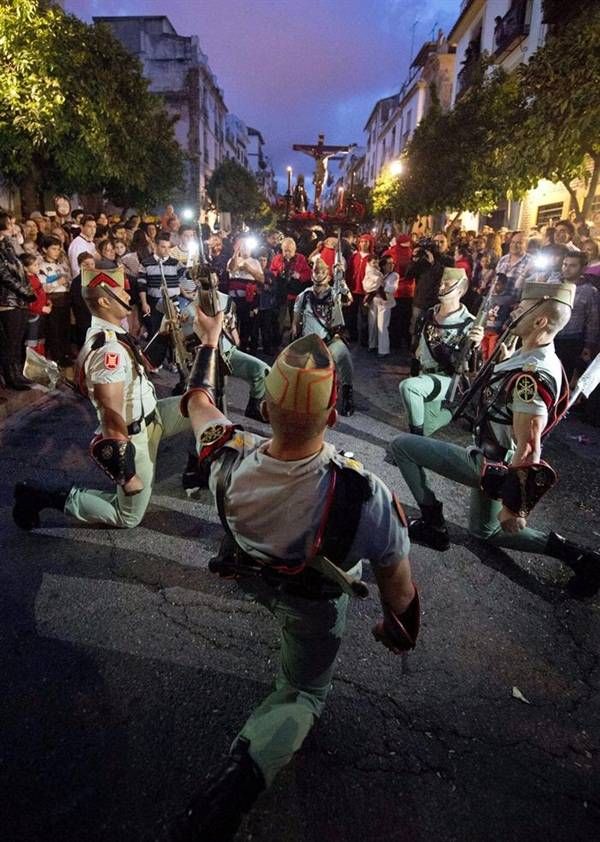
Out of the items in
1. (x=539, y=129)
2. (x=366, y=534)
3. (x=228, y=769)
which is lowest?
(x=228, y=769)

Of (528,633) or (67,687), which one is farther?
(528,633)

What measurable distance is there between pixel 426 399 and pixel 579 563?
7.30ft

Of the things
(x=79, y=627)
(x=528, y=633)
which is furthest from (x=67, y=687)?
(x=528, y=633)

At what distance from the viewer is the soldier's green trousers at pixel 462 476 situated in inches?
129

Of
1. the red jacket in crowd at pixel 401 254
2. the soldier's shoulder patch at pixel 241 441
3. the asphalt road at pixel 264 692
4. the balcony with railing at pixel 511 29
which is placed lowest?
the asphalt road at pixel 264 692

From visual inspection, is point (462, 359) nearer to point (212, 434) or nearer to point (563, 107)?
point (212, 434)

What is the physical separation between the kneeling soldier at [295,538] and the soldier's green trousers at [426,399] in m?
3.17

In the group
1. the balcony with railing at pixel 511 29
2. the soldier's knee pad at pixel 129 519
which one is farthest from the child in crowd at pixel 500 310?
the balcony with railing at pixel 511 29

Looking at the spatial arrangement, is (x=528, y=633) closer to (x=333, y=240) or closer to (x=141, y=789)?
(x=141, y=789)

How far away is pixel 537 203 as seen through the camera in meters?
16.1

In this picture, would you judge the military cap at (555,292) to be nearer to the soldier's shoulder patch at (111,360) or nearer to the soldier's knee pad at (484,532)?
the soldier's knee pad at (484,532)

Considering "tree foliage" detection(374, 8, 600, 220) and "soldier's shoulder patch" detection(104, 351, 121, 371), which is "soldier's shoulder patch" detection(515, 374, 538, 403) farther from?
"tree foliage" detection(374, 8, 600, 220)

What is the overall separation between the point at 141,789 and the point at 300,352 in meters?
1.89

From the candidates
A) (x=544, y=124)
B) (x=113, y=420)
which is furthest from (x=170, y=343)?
(x=544, y=124)
